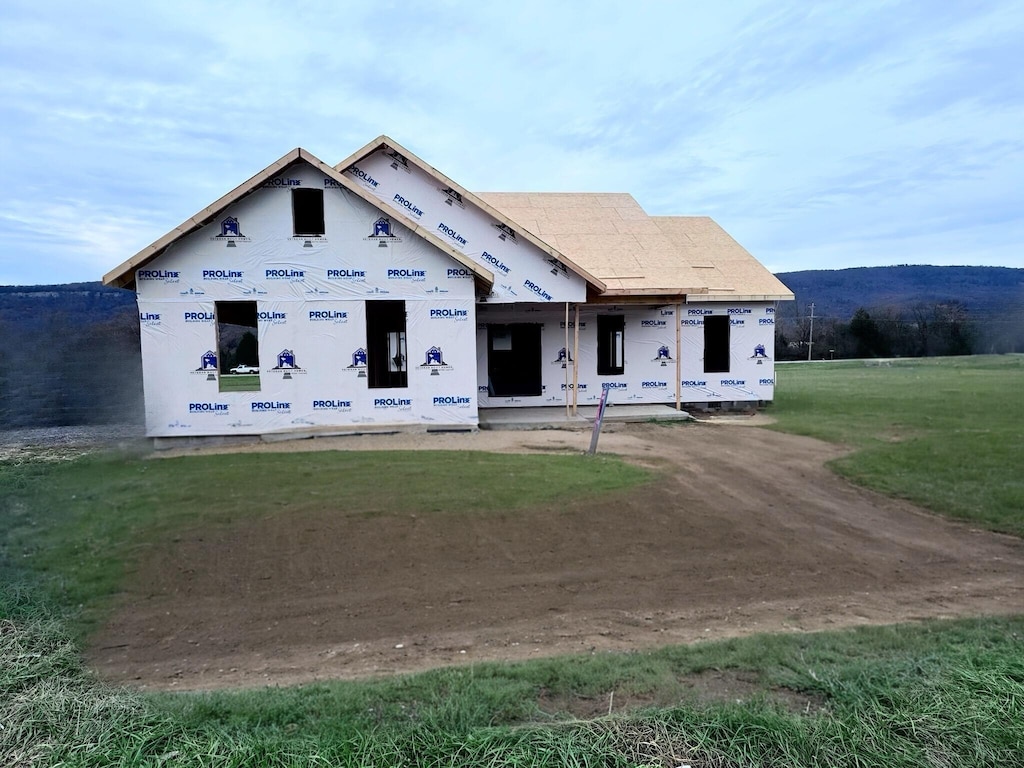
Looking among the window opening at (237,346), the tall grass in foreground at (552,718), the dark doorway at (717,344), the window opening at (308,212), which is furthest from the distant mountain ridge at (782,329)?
the dark doorway at (717,344)

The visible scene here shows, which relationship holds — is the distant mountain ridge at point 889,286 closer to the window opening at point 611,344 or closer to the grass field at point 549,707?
the window opening at point 611,344

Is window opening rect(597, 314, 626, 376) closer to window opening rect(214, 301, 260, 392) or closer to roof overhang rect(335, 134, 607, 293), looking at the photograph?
roof overhang rect(335, 134, 607, 293)

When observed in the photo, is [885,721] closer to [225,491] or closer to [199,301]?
[225,491]

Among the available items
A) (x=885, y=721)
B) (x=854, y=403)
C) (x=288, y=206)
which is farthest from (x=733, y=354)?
(x=885, y=721)

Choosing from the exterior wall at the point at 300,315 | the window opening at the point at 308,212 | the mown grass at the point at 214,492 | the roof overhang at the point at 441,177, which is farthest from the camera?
the roof overhang at the point at 441,177

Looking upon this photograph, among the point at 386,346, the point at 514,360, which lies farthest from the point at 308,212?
the point at 386,346

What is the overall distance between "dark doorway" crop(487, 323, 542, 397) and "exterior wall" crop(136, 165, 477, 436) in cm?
440

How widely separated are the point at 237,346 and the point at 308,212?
63.7 feet

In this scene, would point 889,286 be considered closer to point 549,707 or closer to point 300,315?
point 300,315

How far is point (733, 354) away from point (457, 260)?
31.6 feet

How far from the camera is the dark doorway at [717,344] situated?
19875mm

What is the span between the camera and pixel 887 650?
4.34m

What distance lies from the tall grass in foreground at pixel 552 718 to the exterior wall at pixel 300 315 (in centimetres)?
1030

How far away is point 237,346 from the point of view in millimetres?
32031
